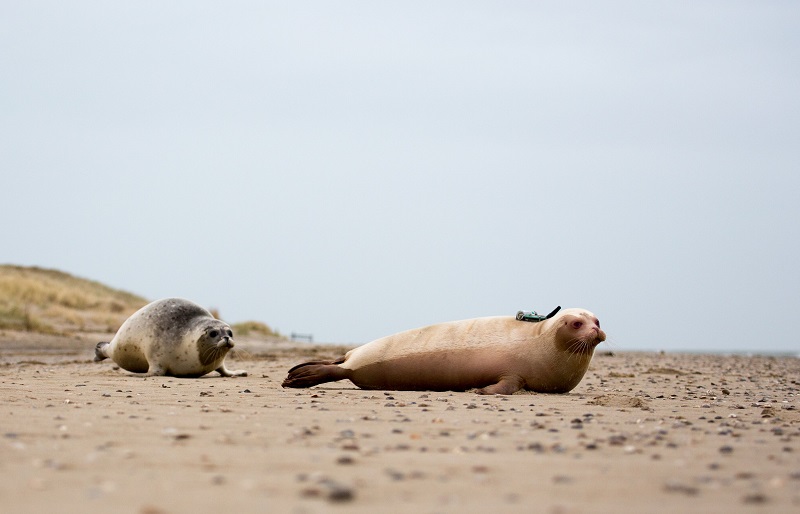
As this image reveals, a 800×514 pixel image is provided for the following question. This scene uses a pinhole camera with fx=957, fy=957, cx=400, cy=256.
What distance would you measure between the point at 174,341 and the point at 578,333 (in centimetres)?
510

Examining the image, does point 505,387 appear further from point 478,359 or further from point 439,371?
point 439,371

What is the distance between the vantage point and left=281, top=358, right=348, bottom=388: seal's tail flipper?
9.23 m

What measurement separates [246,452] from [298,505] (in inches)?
52.4

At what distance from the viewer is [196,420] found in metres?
6.10

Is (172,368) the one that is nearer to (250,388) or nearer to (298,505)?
(250,388)

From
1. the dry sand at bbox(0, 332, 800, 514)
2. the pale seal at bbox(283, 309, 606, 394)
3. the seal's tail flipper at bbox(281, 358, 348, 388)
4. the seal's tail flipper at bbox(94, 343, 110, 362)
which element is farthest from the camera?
the seal's tail flipper at bbox(94, 343, 110, 362)

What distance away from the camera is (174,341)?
1153 cm

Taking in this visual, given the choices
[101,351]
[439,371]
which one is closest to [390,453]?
[439,371]

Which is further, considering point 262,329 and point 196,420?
point 262,329

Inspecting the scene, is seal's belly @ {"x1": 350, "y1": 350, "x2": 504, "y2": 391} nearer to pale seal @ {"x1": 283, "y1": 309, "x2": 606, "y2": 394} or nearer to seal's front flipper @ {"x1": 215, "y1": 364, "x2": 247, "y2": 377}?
pale seal @ {"x1": 283, "y1": 309, "x2": 606, "y2": 394}

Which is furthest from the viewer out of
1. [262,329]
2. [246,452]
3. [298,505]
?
[262,329]

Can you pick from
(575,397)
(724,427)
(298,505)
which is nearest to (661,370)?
(575,397)

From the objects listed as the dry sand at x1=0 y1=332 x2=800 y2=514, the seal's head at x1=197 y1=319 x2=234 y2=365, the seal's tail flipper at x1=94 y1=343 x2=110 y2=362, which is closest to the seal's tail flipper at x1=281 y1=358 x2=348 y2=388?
the dry sand at x1=0 y1=332 x2=800 y2=514

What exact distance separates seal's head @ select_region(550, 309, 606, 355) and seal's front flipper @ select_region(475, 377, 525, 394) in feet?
1.77
